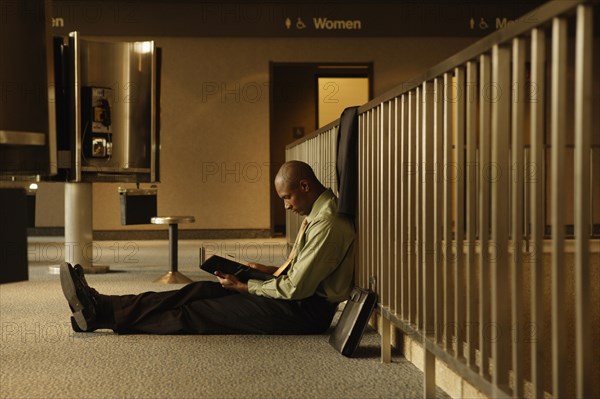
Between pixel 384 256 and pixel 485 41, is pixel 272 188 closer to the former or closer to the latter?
pixel 384 256

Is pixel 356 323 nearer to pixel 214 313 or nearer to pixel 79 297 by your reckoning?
pixel 214 313

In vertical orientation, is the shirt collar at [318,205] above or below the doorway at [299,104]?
below

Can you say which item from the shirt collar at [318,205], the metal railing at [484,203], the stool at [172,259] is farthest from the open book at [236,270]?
the stool at [172,259]

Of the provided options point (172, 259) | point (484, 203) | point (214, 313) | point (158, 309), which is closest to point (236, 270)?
point (214, 313)

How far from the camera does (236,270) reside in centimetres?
421

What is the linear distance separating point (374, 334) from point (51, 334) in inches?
62.9

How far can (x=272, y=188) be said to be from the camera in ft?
40.6

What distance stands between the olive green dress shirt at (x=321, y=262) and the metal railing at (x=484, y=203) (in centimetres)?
12

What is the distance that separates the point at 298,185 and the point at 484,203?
1794 millimetres

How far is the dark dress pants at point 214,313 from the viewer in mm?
4078

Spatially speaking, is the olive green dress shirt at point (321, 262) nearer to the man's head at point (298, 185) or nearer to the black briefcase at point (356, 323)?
the man's head at point (298, 185)

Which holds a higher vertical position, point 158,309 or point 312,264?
point 312,264

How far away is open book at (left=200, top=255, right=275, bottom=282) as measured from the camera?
4.14 meters

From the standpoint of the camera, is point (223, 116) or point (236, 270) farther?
point (223, 116)
